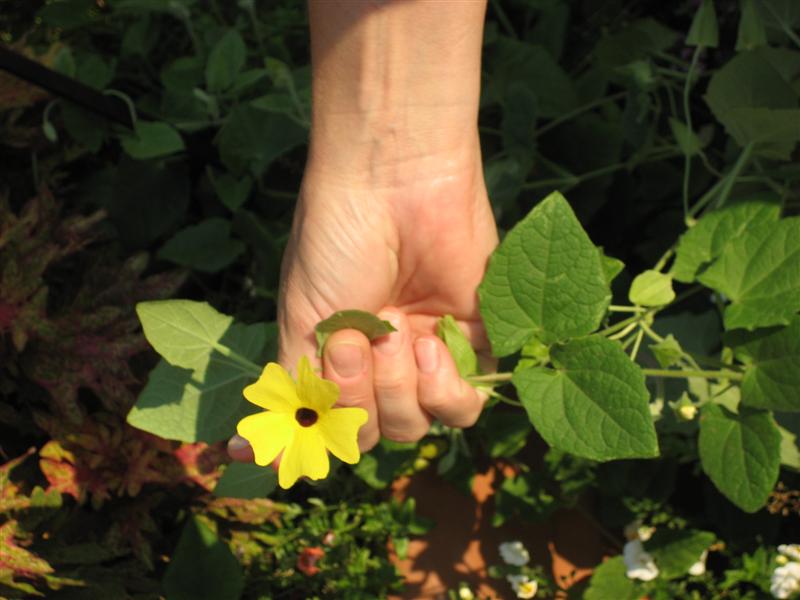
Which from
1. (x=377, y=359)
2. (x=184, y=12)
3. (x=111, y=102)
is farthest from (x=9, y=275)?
(x=377, y=359)

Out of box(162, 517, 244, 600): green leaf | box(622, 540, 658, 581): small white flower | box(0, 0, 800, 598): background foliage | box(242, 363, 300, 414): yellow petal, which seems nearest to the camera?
box(242, 363, 300, 414): yellow petal

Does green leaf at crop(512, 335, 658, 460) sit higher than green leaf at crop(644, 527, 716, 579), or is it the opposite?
green leaf at crop(512, 335, 658, 460)

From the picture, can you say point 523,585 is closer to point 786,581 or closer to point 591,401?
point 786,581

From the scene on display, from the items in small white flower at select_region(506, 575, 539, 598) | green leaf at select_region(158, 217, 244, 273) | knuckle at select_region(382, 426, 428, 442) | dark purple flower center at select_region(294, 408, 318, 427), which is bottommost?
small white flower at select_region(506, 575, 539, 598)

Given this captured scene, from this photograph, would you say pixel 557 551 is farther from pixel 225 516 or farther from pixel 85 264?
pixel 85 264

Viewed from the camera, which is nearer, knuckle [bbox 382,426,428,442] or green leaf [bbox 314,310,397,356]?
green leaf [bbox 314,310,397,356]

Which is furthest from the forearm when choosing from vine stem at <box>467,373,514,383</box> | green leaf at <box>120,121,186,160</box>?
green leaf at <box>120,121,186,160</box>

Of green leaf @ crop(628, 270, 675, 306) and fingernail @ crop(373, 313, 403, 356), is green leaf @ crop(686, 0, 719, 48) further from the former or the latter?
fingernail @ crop(373, 313, 403, 356)

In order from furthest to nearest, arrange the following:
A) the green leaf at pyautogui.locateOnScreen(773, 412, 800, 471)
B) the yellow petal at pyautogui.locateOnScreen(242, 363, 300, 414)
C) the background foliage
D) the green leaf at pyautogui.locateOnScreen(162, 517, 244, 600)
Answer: the green leaf at pyautogui.locateOnScreen(162, 517, 244, 600) → the green leaf at pyautogui.locateOnScreen(773, 412, 800, 471) → the background foliage → the yellow petal at pyautogui.locateOnScreen(242, 363, 300, 414)
